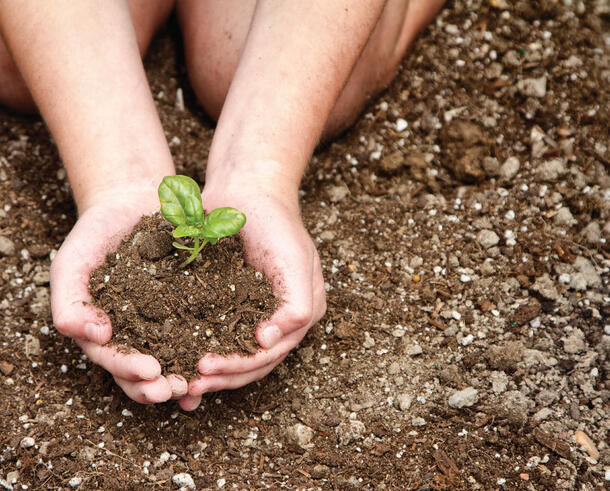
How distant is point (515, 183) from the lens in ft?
7.50

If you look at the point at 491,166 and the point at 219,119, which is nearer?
the point at 219,119

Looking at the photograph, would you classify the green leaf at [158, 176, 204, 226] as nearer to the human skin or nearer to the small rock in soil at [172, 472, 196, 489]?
the human skin

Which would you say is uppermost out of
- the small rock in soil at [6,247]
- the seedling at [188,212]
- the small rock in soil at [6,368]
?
the seedling at [188,212]

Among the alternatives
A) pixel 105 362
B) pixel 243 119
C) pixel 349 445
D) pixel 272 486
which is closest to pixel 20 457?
pixel 105 362

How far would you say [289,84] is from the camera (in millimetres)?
1920

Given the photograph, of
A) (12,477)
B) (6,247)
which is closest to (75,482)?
(12,477)

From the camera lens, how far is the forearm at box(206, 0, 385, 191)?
6.21 ft

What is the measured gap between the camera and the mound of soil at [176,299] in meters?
1.65

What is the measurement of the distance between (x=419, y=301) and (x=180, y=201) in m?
0.80

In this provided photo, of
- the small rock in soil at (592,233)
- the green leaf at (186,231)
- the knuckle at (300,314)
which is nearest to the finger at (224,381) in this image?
the knuckle at (300,314)

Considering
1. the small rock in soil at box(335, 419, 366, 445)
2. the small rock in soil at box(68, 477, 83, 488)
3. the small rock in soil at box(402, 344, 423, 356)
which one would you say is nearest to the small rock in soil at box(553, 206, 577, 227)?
the small rock in soil at box(402, 344, 423, 356)

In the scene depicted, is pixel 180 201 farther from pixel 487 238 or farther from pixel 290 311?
Answer: pixel 487 238

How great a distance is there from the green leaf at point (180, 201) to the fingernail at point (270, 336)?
11.4 inches

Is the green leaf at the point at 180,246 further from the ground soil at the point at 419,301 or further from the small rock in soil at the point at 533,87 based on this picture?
the small rock in soil at the point at 533,87
